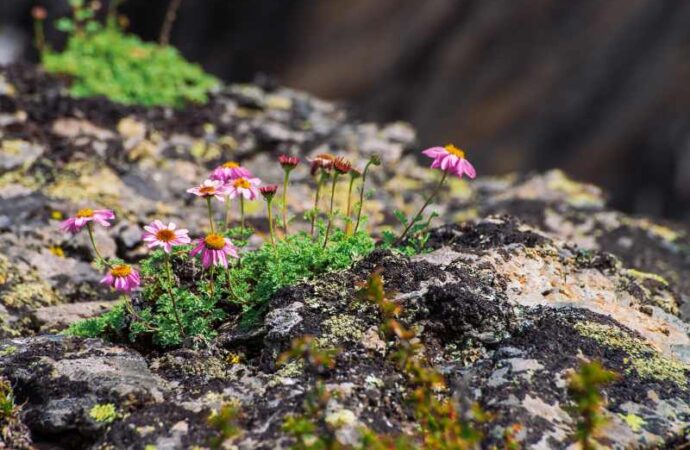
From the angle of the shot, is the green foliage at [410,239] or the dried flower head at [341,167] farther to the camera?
the green foliage at [410,239]

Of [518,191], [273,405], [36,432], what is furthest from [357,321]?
[518,191]

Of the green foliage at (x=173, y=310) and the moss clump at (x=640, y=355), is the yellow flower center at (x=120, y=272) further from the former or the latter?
the moss clump at (x=640, y=355)

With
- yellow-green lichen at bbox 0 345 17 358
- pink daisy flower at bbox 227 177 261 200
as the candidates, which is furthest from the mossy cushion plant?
yellow-green lichen at bbox 0 345 17 358

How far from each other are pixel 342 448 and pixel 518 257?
1309mm

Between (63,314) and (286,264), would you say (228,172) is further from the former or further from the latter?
(63,314)

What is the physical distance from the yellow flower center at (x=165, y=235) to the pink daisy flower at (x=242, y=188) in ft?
0.88

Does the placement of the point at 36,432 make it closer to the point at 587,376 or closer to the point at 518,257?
the point at 587,376

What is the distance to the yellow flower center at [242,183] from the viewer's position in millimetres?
2715

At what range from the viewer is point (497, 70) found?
731 centimetres

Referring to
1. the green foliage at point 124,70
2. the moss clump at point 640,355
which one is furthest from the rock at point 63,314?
the green foliage at point 124,70

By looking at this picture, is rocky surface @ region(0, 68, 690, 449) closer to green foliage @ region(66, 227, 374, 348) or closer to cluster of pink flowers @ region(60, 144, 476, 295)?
green foliage @ region(66, 227, 374, 348)

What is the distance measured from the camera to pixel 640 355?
2.49 meters

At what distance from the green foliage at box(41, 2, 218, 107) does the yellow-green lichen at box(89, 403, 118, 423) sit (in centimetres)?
414

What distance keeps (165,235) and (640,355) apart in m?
1.59
